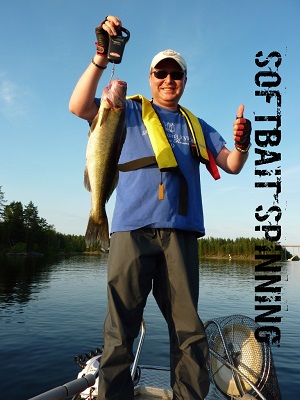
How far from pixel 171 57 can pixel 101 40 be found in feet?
3.05

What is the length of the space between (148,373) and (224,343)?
4.52 ft

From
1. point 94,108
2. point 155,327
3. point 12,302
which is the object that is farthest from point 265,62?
point 12,302

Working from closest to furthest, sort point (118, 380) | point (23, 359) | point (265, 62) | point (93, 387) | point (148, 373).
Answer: point (118, 380), point (93, 387), point (148, 373), point (265, 62), point (23, 359)

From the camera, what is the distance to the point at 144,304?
3.38 m

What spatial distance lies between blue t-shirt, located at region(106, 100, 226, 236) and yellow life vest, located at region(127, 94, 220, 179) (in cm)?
7

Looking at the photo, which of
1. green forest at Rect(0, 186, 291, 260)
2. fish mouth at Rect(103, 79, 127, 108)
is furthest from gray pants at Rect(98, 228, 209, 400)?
green forest at Rect(0, 186, 291, 260)

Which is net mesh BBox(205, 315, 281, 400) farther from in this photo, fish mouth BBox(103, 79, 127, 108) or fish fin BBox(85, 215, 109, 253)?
fish mouth BBox(103, 79, 127, 108)

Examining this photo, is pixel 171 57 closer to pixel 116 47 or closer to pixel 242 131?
pixel 116 47

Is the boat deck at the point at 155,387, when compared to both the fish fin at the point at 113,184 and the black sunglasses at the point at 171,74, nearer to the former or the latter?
the fish fin at the point at 113,184

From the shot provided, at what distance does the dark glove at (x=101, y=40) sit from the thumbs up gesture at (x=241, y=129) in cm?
146

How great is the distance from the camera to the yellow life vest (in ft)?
11.5

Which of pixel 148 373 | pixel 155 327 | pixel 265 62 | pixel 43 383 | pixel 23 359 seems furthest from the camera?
pixel 155 327

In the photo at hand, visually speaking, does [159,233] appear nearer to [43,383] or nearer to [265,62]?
[265,62]

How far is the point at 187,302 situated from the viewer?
336cm
